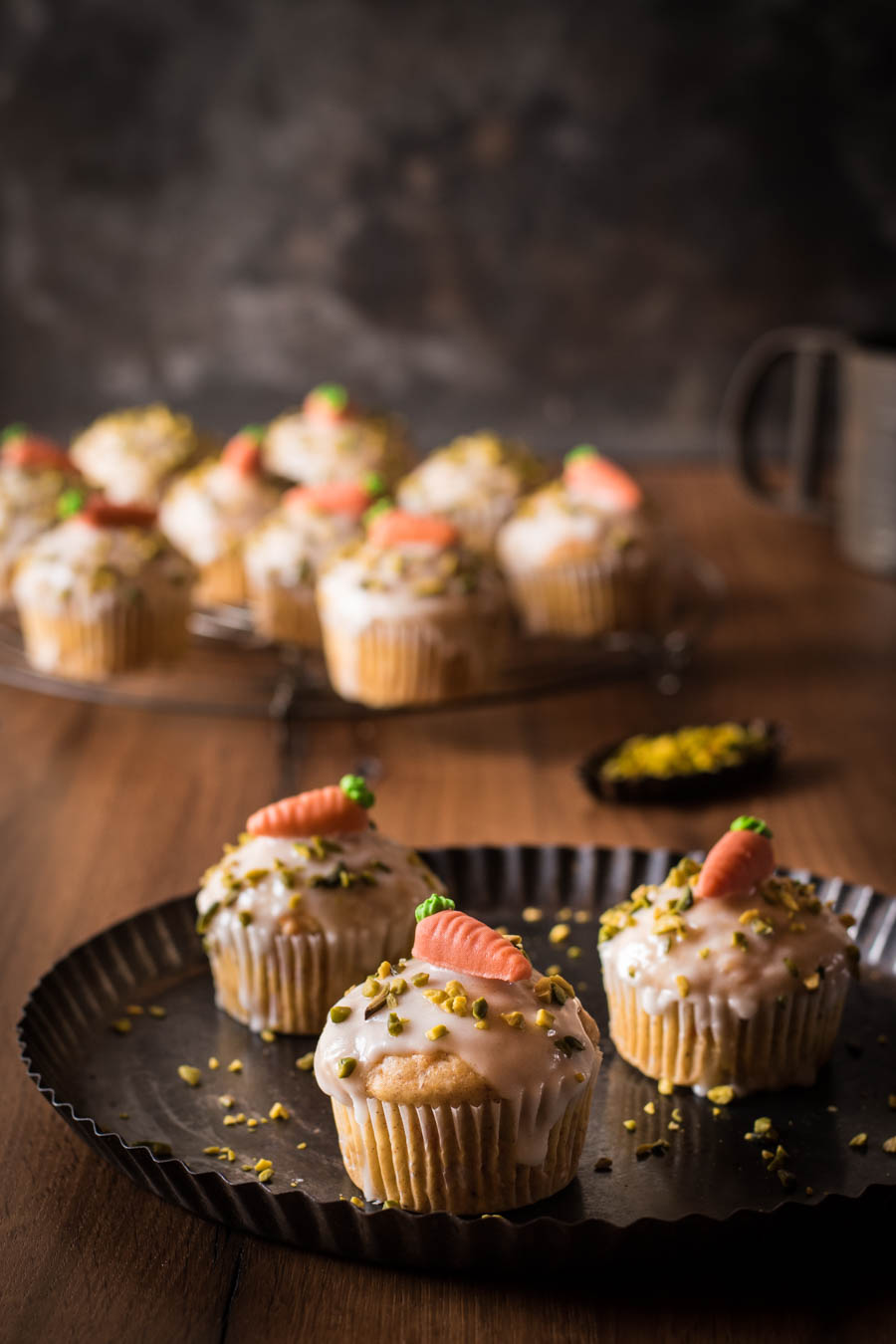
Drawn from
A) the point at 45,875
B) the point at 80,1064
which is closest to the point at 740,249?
the point at 45,875

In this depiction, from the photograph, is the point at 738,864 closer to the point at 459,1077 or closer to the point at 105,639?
the point at 459,1077

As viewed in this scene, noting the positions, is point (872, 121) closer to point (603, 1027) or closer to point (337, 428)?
point (337, 428)

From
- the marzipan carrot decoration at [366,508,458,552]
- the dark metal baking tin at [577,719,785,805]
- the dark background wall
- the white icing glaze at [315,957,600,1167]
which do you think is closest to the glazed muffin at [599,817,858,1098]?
the white icing glaze at [315,957,600,1167]

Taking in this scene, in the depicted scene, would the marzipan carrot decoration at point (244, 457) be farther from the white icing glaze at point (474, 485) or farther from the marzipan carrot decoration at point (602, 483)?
the marzipan carrot decoration at point (602, 483)

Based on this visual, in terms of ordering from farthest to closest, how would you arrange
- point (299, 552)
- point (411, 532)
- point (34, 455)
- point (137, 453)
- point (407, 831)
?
point (137, 453) → point (34, 455) → point (299, 552) → point (411, 532) → point (407, 831)

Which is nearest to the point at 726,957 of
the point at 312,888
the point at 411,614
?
the point at 312,888

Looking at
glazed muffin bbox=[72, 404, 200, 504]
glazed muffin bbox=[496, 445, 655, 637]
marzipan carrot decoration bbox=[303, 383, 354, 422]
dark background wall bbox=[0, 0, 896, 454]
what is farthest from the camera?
dark background wall bbox=[0, 0, 896, 454]

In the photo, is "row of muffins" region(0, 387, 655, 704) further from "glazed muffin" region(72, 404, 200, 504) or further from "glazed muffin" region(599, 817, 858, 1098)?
"glazed muffin" region(599, 817, 858, 1098)
